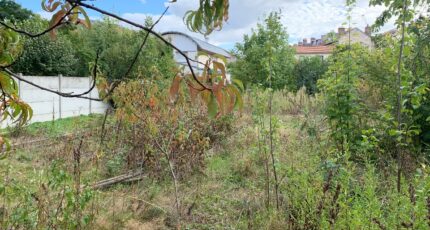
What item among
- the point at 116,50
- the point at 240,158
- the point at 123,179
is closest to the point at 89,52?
the point at 116,50

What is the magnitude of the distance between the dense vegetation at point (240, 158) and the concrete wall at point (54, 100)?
2393 mm

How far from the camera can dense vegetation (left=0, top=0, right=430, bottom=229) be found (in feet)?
7.09

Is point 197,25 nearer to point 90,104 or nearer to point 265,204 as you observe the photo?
point 265,204

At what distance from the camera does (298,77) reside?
836 inches

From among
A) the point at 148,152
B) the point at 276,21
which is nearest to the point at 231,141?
the point at 148,152

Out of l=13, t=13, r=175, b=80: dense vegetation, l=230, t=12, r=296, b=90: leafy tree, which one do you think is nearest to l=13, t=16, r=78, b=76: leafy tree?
l=13, t=13, r=175, b=80: dense vegetation

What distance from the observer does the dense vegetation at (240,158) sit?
2.16m

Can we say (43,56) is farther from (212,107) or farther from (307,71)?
(307,71)

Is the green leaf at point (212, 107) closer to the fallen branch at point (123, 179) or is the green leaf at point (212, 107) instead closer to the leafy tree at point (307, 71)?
the fallen branch at point (123, 179)

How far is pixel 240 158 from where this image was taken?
517cm

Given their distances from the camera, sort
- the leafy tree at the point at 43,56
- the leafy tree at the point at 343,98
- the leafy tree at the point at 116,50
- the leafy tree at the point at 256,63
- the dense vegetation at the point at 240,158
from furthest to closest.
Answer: the leafy tree at the point at 256,63 → the leafy tree at the point at 116,50 → the leafy tree at the point at 43,56 → the leafy tree at the point at 343,98 → the dense vegetation at the point at 240,158

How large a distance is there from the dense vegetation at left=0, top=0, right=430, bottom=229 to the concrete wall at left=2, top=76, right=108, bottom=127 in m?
2.39

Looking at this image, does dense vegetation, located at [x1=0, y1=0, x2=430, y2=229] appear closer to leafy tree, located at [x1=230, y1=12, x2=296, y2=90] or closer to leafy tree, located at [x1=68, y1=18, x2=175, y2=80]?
leafy tree, located at [x1=68, y1=18, x2=175, y2=80]

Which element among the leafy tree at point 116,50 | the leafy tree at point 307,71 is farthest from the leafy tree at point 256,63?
the leafy tree at point 116,50
